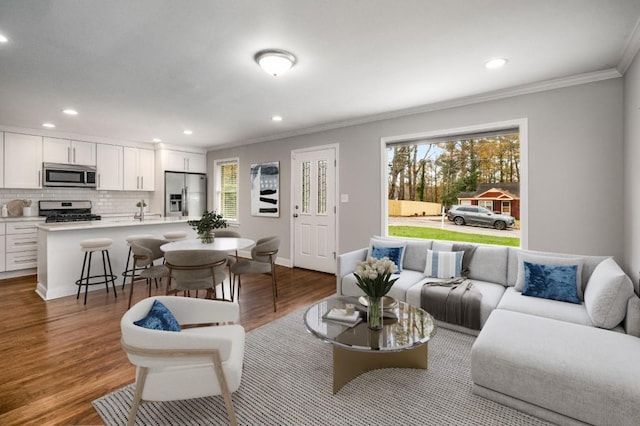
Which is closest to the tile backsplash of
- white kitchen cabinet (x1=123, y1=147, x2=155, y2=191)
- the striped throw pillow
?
white kitchen cabinet (x1=123, y1=147, x2=155, y2=191)

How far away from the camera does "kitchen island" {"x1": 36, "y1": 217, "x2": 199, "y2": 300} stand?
391cm

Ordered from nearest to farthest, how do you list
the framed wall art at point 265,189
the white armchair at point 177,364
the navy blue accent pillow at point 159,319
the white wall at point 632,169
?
the white armchair at point 177,364
the navy blue accent pillow at point 159,319
the white wall at point 632,169
the framed wall art at point 265,189

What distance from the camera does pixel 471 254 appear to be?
3.45 meters

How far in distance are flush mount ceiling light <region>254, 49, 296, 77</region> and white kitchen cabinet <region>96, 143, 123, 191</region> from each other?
4.98m

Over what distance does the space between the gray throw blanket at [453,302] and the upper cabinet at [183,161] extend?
594 cm

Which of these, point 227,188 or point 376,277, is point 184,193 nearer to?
point 227,188

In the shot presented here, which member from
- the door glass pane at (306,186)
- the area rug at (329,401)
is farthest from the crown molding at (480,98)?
the area rug at (329,401)

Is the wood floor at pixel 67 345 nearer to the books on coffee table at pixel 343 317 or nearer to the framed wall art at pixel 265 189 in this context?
the books on coffee table at pixel 343 317

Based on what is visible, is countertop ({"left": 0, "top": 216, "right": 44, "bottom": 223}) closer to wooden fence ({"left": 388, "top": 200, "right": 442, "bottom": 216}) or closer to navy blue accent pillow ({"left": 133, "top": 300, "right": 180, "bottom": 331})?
navy blue accent pillow ({"left": 133, "top": 300, "right": 180, "bottom": 331})

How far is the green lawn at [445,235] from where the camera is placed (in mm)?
3840

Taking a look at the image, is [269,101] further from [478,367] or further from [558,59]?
[478,367]

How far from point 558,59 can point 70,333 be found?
5280mm

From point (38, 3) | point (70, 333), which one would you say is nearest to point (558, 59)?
point (38, 3)

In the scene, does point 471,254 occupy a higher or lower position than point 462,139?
lower
